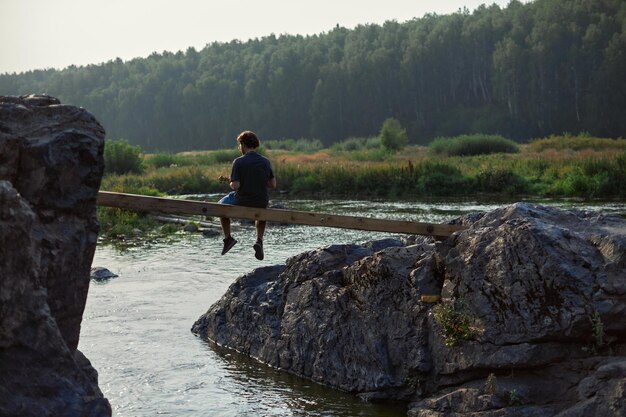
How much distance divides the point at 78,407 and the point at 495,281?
16.8 ft

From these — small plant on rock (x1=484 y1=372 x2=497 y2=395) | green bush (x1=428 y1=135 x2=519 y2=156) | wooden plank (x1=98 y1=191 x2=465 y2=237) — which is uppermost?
green bush (x1=428 y1=135 x2=519 y2=156)

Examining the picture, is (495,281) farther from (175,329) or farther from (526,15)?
(526,15)

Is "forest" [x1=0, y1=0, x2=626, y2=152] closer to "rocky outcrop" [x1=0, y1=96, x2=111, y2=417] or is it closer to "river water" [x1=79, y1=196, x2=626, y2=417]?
"river water" [x1=79, y1=196, x2=626, y2=417]

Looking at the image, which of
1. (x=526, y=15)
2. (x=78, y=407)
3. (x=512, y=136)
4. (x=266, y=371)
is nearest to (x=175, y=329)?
(x=266, y=371)

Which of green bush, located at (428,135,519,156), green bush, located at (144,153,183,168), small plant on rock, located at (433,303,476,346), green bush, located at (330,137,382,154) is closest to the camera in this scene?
small plant on rock, located at (433,303,476,346)

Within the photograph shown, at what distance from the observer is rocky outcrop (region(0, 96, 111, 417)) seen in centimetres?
700

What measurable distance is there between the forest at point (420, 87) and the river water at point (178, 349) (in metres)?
95.1

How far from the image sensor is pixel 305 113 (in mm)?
155500

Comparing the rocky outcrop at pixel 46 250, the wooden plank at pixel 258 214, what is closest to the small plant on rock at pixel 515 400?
the wooden plank at pixel 258 214

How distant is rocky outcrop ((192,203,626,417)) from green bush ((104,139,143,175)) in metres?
42.6

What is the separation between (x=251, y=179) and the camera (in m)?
13.1

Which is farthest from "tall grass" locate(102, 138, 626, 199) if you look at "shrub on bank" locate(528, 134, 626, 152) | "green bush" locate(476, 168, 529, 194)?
"shrub on bank" locate(528, 134, 626, 152)

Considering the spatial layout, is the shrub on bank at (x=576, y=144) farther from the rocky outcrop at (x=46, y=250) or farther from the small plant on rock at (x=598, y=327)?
the rocky outcrop at (x=46, y=250)

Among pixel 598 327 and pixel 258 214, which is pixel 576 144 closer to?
pixel 258 214
